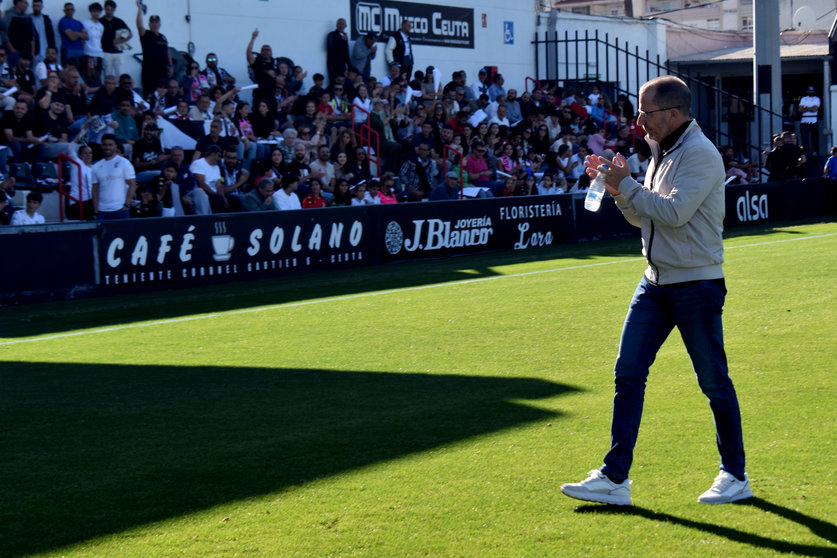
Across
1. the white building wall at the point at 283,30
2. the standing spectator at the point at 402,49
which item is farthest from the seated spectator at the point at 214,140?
the standing spectator at the point at 402,49

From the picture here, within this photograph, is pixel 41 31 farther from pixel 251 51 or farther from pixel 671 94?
pixel 671 94

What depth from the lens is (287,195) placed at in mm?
19438

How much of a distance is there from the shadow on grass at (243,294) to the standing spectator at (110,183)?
225cm

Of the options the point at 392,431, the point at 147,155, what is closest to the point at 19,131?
the point at 147,155

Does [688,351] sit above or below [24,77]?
below

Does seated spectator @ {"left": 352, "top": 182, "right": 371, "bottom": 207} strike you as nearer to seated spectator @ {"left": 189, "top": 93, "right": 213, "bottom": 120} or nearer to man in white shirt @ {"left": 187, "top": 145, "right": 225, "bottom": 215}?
man in white shirt @ {"left": 187, "top": 145, "right": 225, "bottom": 215}

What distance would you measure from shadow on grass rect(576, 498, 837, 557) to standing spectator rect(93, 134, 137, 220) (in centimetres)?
1343

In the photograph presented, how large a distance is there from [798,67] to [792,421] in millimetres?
40079

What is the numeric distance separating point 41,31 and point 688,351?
696 inches

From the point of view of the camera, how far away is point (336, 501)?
18.7 feet

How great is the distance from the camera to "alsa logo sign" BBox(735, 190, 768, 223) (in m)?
26.3

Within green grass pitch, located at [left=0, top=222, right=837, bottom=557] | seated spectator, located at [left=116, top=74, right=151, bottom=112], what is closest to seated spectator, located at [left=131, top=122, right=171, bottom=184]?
seated spectator, located at [left=116, top=74, right=151, bottom=112]

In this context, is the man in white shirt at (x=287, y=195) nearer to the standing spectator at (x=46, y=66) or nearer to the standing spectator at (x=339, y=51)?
the standing spectator at (x=46, y=66)

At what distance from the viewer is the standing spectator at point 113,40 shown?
69.6ft
